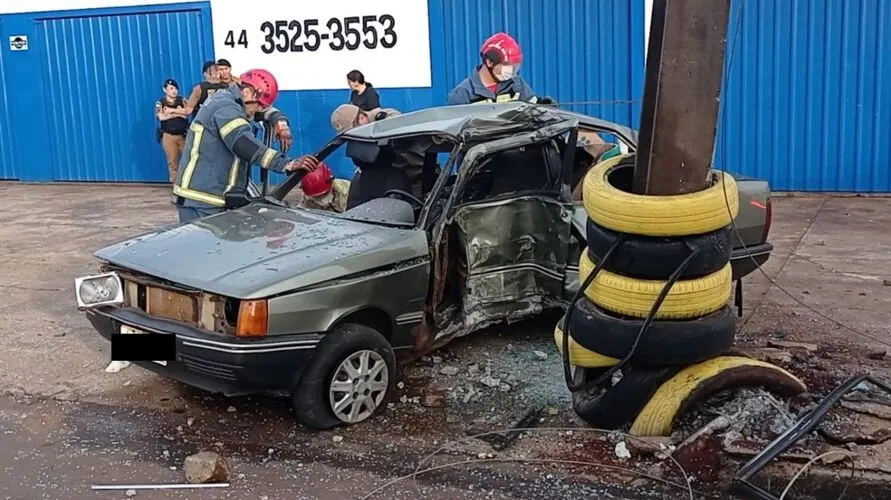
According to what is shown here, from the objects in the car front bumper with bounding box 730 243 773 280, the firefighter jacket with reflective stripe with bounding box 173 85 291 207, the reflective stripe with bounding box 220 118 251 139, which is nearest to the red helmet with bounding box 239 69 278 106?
the firefighter jacket with reflective stripe with bounding box 173 85 291 207

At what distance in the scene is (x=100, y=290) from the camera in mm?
5027

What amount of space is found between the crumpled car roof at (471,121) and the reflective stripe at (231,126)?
0.75 meters

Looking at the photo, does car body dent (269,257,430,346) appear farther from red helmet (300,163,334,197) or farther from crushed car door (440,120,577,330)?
red helmet (300,163,334,197)

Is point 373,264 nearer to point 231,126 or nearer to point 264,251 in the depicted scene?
point 264,251

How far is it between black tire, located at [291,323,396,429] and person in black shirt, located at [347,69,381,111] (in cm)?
698

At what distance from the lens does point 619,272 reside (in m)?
4.27

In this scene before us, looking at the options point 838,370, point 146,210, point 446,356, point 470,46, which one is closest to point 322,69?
point 470,46

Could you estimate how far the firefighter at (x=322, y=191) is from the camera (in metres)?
5.99

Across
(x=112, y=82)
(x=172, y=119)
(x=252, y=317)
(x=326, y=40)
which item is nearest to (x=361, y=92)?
(x=326, y=40)

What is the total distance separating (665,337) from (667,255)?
383 mm

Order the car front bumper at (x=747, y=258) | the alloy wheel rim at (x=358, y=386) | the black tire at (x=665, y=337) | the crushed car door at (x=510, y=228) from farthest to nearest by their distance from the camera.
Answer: the car front bumper at (x=747, y=258)
the crushed car door at (x=510, y=228)
the alloy wheel rim at (x=358, y=386)
the black tire at (x=665, y=337)

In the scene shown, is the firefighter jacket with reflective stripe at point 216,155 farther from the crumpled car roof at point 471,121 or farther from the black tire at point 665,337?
the black tire at point 665,337

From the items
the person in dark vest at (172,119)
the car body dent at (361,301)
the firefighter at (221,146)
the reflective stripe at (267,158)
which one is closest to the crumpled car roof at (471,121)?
the reflective stripe at (267,158)

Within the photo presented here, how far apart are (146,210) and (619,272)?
924cm
